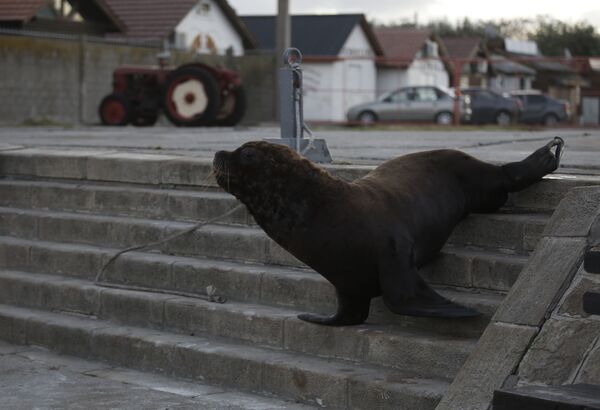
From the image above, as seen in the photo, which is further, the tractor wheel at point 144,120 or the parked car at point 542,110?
the parked car at point 542,110

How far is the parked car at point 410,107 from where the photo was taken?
33.1 metres

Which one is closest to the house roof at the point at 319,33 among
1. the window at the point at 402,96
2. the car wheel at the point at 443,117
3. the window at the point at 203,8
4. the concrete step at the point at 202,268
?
the window at the point at 203,8

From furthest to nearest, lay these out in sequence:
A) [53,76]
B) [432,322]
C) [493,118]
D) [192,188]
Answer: [493,118] → [53,76] → [192,188] → [432,322]

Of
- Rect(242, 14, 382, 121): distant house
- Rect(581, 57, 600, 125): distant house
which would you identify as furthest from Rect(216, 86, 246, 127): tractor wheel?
Rect(581, 57, 600, 125): distant house

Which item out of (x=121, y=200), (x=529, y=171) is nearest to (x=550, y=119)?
(x=121, y=200)

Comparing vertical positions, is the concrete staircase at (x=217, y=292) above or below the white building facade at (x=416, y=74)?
below

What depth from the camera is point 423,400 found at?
4.90 meters

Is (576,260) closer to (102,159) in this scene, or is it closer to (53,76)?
(102,159)

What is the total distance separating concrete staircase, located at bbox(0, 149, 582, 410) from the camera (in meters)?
5.30

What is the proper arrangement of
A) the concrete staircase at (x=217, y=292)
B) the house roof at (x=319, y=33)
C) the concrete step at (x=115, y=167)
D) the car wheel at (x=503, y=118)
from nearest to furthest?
the concrete staircase at (x=217, y=292)
the concrete step at (x=115, y=167)
the car wheel at (x=503, y=118)
the house roof at (x=319, y=33)

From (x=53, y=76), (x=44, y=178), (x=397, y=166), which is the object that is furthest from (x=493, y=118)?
(x=397, y=166)

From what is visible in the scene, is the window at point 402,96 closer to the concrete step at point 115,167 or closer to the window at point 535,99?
the window at point 535,99

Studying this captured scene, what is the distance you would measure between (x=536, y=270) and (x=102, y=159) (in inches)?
147

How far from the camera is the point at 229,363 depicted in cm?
573
